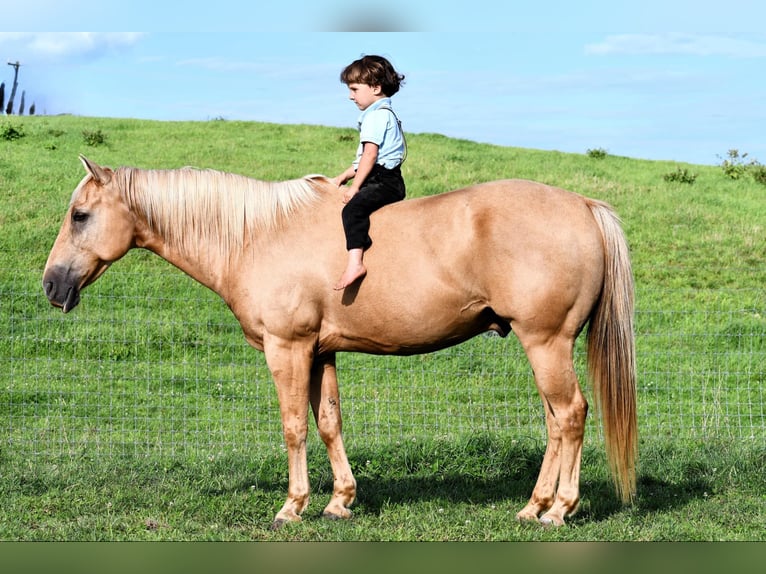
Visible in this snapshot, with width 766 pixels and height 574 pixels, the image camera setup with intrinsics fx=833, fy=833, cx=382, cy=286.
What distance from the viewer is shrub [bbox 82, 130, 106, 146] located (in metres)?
19.3

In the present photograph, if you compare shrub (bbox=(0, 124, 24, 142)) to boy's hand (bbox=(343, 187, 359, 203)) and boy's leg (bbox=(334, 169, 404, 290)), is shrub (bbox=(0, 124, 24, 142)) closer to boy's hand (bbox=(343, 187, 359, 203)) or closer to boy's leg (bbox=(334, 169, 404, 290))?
boy's hand (bbox=(343, 187, 359, 203))

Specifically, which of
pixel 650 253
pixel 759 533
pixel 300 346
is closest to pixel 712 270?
pixel 650 253

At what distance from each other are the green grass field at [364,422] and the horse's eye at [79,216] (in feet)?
6.16

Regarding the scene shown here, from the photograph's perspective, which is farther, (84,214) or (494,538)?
(84,214)

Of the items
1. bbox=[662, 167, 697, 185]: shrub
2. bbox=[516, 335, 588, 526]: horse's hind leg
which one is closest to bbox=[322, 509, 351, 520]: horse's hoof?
bbox=[516, 335, 588, 526]: horse's hind leg

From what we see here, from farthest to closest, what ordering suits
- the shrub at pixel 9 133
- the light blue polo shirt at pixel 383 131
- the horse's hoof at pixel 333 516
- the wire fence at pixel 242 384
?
the shrub at pixel 9 133
the wire fence at pixel 242 384
the horse's hoof at pixel 333 516
the light blue polo shirt at pixel 383 131

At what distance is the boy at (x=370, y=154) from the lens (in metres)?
4.98

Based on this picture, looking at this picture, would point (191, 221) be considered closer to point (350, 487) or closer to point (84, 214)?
point (84, 214)

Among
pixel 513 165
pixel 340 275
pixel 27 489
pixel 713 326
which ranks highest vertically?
pixel 513 165

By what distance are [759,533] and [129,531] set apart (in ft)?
12.2

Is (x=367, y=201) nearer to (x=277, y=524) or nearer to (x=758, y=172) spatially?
(x=277, y=524)

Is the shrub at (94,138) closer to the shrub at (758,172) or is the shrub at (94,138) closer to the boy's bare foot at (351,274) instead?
the shrub at (758,172)

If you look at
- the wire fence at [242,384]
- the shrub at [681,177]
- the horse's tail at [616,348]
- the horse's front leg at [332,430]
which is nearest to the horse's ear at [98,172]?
the horse's front leg at [332,430]

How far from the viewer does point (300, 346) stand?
5.11 meters
